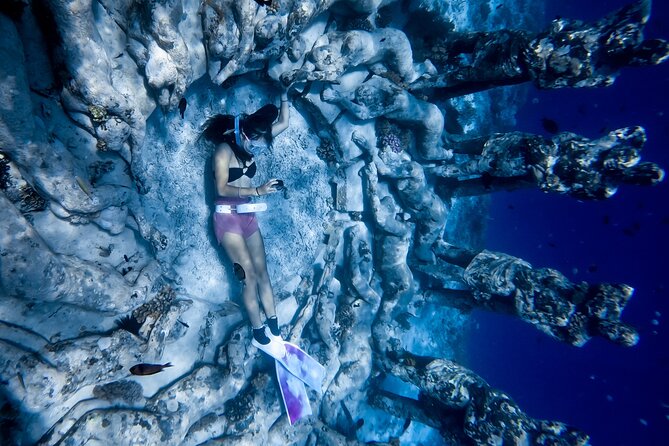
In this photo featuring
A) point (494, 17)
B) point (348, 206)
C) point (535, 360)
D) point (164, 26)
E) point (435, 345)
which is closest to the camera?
point (164, 26)

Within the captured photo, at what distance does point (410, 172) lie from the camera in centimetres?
842

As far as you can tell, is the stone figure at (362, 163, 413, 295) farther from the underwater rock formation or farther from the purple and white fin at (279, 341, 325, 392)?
the purple and white fin at (279, 341, 325, 392)

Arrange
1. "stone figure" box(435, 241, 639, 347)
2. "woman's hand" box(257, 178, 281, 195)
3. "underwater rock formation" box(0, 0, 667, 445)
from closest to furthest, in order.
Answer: "underwater rock formation" box(0, 0, 667, 445), "woman's hand" box(257, 178, 281, 195), "stone figure" box(435, 241, 639, 347)

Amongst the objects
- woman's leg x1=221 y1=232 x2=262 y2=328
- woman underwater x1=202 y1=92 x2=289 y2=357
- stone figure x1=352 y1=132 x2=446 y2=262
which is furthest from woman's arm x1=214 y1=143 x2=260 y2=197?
stone figure x1=352 y1=132 x2=446 y2=262

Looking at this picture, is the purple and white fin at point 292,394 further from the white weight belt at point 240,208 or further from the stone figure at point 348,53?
the stone figure at point 348,53

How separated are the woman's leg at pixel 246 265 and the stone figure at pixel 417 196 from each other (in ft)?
12.9

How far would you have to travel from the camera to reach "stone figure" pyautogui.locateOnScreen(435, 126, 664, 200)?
5515mm

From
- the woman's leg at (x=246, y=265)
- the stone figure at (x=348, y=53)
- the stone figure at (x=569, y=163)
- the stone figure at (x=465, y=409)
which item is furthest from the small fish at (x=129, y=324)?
the stone figure at (x=569, y=163)

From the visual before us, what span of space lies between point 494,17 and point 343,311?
56.9 ft

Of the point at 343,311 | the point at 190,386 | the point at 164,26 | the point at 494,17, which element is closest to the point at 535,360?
the point at 494,17

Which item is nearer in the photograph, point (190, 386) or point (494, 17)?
point (190, 386)

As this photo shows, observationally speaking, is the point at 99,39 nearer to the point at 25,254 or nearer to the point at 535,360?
the point at 25,254

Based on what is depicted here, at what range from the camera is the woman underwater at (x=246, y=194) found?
201 inches

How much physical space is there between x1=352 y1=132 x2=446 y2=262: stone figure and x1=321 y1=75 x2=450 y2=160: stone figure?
0.75 metres
